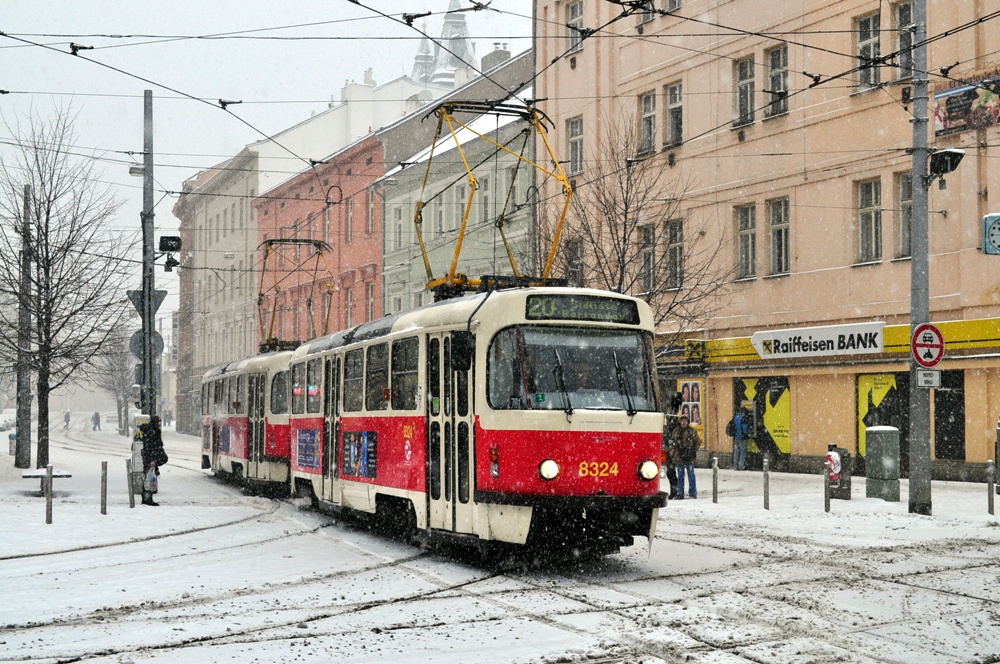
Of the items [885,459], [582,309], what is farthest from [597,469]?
[885,459]

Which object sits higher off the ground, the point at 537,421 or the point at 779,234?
the point at 779,234

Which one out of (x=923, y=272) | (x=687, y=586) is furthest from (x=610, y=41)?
(x=687, y=586)

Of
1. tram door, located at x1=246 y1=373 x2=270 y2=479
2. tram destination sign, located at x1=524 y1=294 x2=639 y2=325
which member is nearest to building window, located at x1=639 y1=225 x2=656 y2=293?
tram door, located at x1=246 y1=373 x2=270 y2=479

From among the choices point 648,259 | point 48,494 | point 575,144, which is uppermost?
point 575,144

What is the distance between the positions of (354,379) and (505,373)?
208 inches

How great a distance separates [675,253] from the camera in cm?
3400

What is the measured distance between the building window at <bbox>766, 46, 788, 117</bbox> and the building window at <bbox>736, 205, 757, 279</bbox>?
2.52 metres

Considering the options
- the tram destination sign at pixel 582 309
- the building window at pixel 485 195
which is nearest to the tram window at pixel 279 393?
the tram destination sign at pixel 582 309

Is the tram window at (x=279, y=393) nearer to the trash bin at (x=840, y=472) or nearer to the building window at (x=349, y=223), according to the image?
the trash bin at (x=840, y=472)

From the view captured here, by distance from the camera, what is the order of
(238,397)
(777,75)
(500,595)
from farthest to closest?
(777,75), (238,397), (500,595)

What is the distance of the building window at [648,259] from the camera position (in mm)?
29562

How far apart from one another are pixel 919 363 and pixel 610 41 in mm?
21617

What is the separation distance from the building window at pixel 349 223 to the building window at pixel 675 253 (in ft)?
78.2

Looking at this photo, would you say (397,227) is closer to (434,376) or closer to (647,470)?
(434,376)
